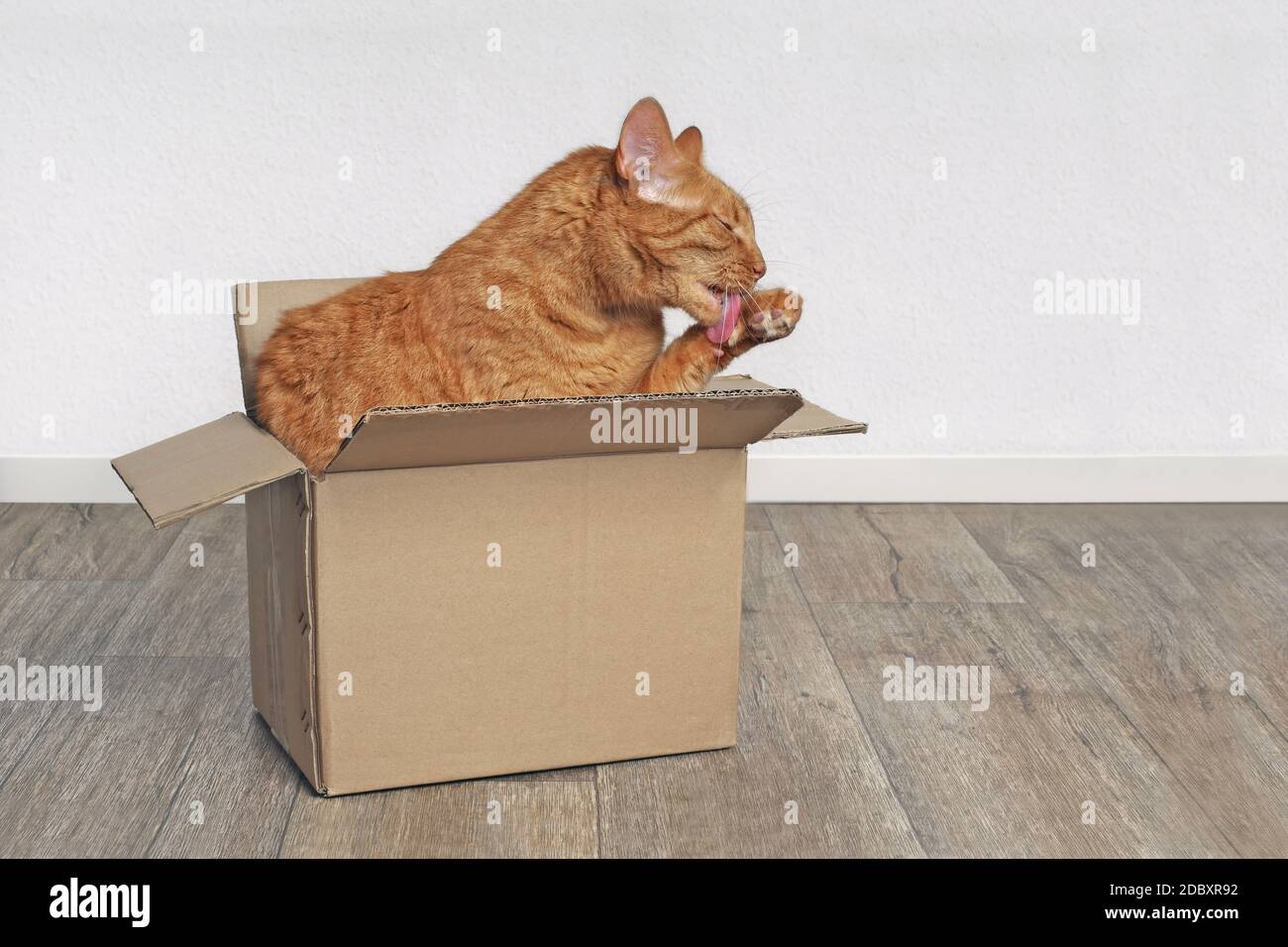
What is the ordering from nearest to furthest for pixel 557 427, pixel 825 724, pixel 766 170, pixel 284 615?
1. pixel 557 427
2. pixel 284 615
3. pixel 825 724
4. pixel 766 170

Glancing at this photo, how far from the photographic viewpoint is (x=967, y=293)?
2.52m

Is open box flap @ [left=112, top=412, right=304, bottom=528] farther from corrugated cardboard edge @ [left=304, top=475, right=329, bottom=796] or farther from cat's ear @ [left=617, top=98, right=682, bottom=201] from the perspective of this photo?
cat's ear @ [left=617, top=98, right=682, bottom=201]

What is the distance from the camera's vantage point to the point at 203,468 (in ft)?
4.61

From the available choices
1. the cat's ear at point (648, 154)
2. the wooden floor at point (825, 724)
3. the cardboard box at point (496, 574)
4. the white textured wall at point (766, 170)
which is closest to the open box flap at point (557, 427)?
the cardboard box at point (496, 574)

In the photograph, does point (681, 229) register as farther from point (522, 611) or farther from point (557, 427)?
point (522, 611)

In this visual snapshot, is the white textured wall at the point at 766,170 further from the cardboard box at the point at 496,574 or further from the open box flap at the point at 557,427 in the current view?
the open box flap at the point at 557,427

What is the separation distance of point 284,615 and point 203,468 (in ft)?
0.64

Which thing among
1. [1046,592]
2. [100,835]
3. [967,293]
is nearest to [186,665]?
[100,835]

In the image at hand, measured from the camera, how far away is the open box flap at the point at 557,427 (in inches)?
50.8

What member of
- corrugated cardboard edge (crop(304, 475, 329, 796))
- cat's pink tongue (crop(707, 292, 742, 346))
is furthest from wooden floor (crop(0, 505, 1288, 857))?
cat's pink tongue (crop(707, 292, 742, 346))

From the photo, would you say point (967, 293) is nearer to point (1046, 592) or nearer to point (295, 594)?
point (1046, 592)

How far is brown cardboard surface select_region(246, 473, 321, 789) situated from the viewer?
1412 mm

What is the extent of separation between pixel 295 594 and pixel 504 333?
1.15 feet

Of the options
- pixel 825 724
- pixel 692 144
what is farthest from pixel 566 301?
pixel 825 724
